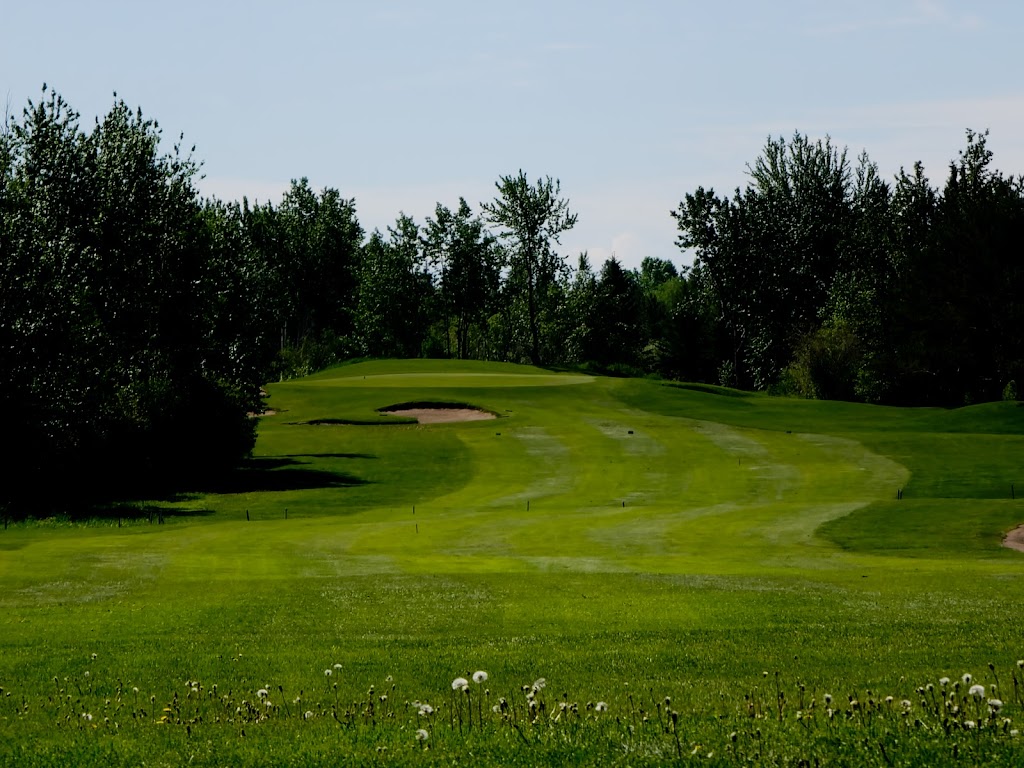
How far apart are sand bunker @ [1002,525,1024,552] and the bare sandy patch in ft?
125

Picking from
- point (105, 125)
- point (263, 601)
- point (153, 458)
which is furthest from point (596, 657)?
point (105, 125)

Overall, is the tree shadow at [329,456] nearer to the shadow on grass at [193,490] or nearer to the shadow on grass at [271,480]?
the shadow on grass at [193,490]

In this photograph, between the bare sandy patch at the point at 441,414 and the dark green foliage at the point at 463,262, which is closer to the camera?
the bare sandy patch at the point at 441,414

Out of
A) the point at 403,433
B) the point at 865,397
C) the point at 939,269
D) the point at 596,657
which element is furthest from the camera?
the point at 865,397

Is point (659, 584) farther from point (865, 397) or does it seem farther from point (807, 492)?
point (865, 397)

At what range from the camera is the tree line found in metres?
41.8

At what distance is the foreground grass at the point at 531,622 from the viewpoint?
8977 millimetres

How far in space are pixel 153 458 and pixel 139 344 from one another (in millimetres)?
6486

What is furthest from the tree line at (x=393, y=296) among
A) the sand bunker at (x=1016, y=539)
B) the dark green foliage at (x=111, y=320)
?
the sand bunker at (x=1016, y=539)

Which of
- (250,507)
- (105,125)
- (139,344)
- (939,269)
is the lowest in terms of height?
(250,507)

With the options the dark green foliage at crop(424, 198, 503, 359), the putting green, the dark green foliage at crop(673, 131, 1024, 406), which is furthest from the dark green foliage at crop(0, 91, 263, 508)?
the dark green foliage at crop(424, 198, 503, 359)

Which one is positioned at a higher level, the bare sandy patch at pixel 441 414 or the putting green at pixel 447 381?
the putting green at pixel 447 381

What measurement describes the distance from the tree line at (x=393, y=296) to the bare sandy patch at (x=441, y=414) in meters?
9.23

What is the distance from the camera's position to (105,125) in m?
57.0
